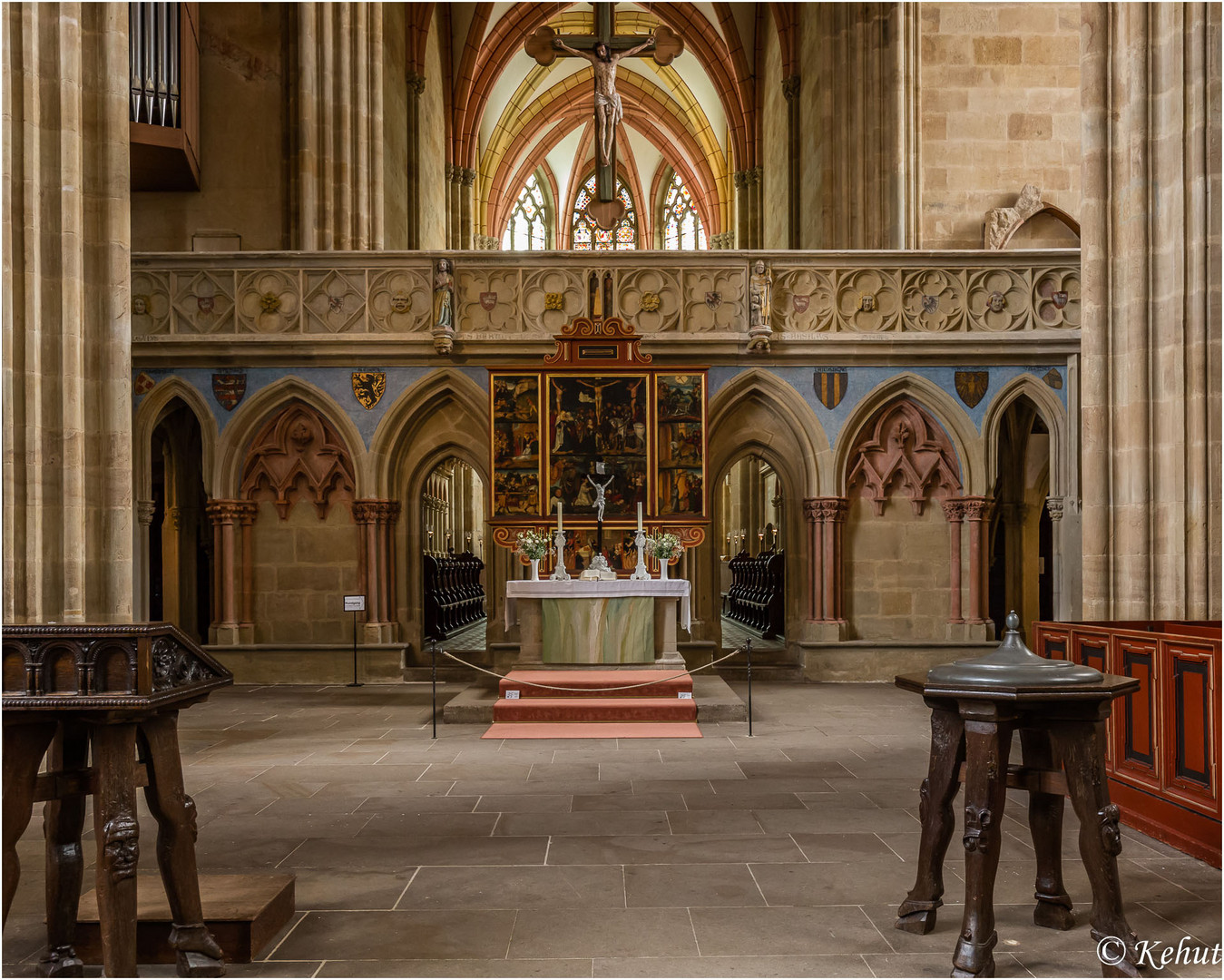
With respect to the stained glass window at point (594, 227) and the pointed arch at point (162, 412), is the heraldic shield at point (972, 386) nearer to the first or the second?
the pointed arch at point (162, 412)

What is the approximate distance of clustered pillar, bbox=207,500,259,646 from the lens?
13734mm

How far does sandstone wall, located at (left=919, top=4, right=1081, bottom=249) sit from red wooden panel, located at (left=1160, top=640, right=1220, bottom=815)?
12550 millimetres

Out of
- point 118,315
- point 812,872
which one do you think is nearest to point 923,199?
point 118,315

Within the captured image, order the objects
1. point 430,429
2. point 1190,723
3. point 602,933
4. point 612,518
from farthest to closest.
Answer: point 430,429, point 612,518, point 1190,723, point 602,933

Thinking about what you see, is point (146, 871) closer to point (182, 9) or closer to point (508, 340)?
point (508, 340)

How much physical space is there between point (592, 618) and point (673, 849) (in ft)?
17.6

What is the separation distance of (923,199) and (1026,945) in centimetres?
1487

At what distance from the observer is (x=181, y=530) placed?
1684 centimetres

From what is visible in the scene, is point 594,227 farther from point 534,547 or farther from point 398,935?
point 398,935

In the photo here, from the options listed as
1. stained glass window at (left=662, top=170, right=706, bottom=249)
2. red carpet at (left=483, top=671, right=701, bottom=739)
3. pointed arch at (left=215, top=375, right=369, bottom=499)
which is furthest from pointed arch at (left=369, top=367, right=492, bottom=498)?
stained glass window at (left=662, top=170, right=706, bottom=249)

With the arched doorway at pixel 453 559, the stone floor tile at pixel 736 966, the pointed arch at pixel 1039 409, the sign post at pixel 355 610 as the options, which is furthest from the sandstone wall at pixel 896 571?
the stone floor tile at pixel 736 966

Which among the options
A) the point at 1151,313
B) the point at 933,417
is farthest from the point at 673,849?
the point at 933,417

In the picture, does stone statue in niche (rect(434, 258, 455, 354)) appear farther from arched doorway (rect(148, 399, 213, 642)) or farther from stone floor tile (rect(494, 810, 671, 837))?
stone floor tile (rect(494, 810, 671, 837))

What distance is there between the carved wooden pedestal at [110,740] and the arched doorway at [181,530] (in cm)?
1221
